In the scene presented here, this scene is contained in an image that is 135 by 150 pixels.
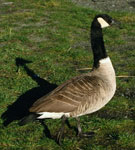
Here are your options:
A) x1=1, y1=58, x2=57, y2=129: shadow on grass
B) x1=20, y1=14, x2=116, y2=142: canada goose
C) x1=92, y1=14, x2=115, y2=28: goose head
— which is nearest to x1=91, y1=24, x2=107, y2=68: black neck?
x1=92, y1=14, x2=115, y2=28: goose head

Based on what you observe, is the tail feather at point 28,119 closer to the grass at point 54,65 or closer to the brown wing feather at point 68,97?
the brown wing feather at point 68,97

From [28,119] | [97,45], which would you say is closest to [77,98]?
[28,119]

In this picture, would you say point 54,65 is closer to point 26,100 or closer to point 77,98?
point 26,100

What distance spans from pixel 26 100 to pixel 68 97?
8.05 feet

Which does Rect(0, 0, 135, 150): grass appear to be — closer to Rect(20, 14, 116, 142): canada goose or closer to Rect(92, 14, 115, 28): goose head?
Rect(20, 14, 116, 142): canada goose

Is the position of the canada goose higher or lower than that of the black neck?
lower

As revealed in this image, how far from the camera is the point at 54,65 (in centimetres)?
1092

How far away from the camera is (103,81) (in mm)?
6836

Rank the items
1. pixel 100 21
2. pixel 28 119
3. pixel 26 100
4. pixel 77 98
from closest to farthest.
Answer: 1. pixel 28 119
2. pixel 77 98
3. pixel 100 21
4. pixel 26 100

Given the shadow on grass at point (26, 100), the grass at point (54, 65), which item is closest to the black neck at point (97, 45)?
the grass at point (54, 65)

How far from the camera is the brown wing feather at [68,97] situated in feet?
20.5

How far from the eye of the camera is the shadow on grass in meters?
7.82

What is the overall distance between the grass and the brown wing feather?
84 centimetres

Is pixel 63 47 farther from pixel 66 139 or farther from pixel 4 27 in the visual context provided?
pixel 66 139
